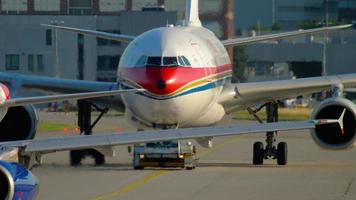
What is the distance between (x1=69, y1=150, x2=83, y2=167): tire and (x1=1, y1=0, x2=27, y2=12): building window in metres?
42.2

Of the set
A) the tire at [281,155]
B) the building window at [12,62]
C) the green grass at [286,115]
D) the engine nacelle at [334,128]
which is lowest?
the green grass at [286,115]

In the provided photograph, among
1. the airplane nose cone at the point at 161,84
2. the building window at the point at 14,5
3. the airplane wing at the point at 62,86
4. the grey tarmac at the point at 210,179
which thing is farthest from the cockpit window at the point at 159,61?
the building window at the point at 14,5

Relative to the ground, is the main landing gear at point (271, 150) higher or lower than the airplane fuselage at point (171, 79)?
lower

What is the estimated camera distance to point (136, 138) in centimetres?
1798

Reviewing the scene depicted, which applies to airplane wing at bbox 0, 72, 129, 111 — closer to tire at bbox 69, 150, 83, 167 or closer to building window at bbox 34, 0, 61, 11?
tire at bbox 69, 150, 83, 167

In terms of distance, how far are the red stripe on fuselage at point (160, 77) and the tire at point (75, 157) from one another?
7.25 feet

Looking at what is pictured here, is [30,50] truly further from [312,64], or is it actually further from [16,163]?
[16,163]

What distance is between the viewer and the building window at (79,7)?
249 ft

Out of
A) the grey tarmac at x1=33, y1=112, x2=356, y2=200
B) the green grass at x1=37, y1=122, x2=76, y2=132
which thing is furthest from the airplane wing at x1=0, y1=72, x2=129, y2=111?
the green grass at x1=37, y1=122, x2=76, y2=132

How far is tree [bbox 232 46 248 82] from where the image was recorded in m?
89.8

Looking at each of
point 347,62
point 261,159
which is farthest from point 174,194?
point 347,62

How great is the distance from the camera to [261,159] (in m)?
33.3

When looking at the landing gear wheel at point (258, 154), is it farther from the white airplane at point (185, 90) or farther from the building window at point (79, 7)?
the building window at point (79, 7)

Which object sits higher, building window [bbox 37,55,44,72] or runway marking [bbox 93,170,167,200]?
runway marking [bbox 93,170,167,200]
